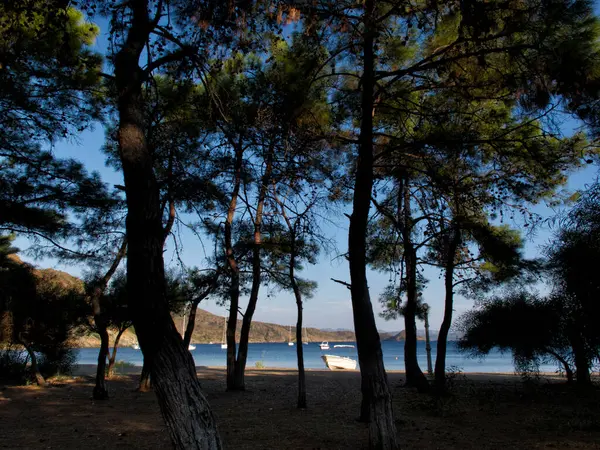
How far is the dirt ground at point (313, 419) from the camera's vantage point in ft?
20.3

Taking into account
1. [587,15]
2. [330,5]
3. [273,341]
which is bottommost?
[273,341]

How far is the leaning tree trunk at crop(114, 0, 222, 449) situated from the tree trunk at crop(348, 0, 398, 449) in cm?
242

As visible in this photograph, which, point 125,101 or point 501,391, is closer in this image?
point 125,101

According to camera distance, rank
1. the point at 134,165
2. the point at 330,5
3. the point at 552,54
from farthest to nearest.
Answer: the point at 330,5 → the point at 552,54 → the point at 134,165

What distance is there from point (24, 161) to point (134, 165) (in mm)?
4720

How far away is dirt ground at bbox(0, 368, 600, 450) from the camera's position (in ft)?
20.3

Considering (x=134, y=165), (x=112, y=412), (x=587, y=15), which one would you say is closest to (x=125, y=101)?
(x=134, y=165)

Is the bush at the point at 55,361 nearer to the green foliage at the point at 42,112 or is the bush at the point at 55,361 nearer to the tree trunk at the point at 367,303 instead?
the green foliage at the point at 42,112

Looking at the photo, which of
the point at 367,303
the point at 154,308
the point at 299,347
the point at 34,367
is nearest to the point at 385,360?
the point at 34,367

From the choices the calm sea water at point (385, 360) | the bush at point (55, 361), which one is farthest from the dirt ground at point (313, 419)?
the calm sea water at point (385, 360)

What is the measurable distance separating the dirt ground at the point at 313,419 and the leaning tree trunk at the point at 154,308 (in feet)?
8.91

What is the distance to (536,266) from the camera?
449 inches

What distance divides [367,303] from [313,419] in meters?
3.31

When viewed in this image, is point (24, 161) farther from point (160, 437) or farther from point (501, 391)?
point (501, 391)
